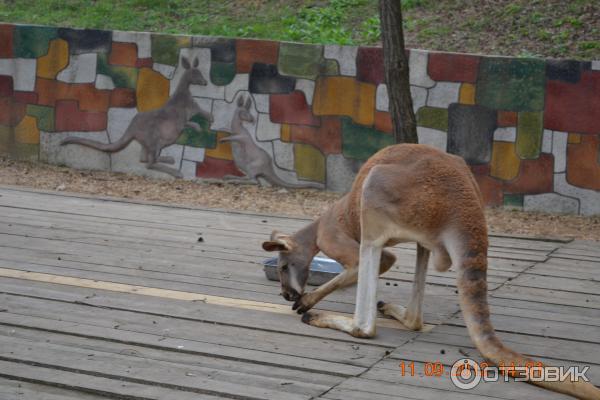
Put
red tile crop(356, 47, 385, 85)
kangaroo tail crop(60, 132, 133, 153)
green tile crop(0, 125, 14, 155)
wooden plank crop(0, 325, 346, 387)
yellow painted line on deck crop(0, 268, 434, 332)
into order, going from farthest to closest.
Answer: green tile crop(0, 125, 14, 155) < kangaroo tail crop(60, 132, 133, 153) < red tile crop(356, 47, 385, 85) < yellow painted line on deck crop(0, 268, 434, 332) < wooden plank crop(0, 325, 346, 387)

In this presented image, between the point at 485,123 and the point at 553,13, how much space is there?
3214 mm

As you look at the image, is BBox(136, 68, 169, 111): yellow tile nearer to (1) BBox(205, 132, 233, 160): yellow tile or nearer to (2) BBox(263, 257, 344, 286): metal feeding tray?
(1) BBox(205, 132, 233, 160): yellow tile

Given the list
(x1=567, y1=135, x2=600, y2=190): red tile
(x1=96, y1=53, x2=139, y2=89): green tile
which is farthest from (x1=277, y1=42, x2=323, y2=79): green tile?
(x1=567, y1=135, x2=600, y2=190): red tile

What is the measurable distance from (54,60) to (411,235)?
6707 mm

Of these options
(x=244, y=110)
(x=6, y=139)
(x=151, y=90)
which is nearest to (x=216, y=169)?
(x=244, y=110)

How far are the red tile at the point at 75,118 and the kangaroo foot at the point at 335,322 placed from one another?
575 centimetres

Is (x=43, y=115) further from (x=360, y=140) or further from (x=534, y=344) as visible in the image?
(x=534, y=344)

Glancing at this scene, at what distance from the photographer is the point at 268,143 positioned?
937 centimetres

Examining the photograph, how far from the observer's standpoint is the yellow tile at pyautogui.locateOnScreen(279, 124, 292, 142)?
9.27 metres

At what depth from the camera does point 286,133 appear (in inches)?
365

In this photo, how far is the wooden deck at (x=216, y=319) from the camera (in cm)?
389

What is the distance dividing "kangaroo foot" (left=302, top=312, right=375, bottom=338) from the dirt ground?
317 centimetres

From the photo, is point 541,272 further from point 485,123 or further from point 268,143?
point 268,143

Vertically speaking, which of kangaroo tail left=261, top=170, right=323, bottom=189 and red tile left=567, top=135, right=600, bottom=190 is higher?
red tile left=567, top=135, right=600, bottom=190
